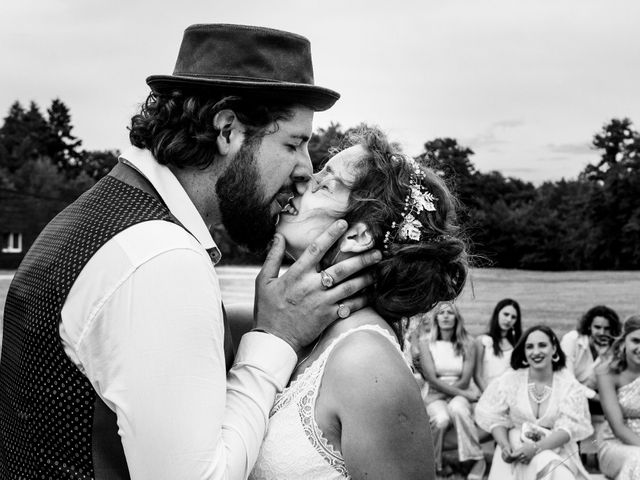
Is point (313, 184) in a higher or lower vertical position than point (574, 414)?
higher

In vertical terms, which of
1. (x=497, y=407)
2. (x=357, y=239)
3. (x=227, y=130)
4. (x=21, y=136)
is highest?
(x=227, y=130)

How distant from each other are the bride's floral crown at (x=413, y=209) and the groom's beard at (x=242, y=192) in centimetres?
44

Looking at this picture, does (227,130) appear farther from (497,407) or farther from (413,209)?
(497,407)

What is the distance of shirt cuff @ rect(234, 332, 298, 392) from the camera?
2154mm

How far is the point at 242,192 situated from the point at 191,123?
0.89ft

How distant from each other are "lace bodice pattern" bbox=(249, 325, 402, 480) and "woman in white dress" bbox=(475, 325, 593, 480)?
538 centimetres

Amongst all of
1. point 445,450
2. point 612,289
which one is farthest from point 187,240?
point 612,289

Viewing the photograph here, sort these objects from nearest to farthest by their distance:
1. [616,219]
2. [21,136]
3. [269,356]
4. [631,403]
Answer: [269,356] → [631,403] → [616,219] → [21,136]

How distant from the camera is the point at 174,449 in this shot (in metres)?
1.74

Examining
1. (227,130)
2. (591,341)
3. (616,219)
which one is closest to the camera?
(227,130)

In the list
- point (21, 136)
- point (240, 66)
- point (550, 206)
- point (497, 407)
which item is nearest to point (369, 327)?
point (240, 66)

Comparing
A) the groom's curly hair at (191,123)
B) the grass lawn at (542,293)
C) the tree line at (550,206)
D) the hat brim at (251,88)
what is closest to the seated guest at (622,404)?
the hat brim at (251,88)

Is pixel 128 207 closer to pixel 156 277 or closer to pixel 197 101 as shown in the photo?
pixel 156 277

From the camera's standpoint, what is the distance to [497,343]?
30.6 feet
